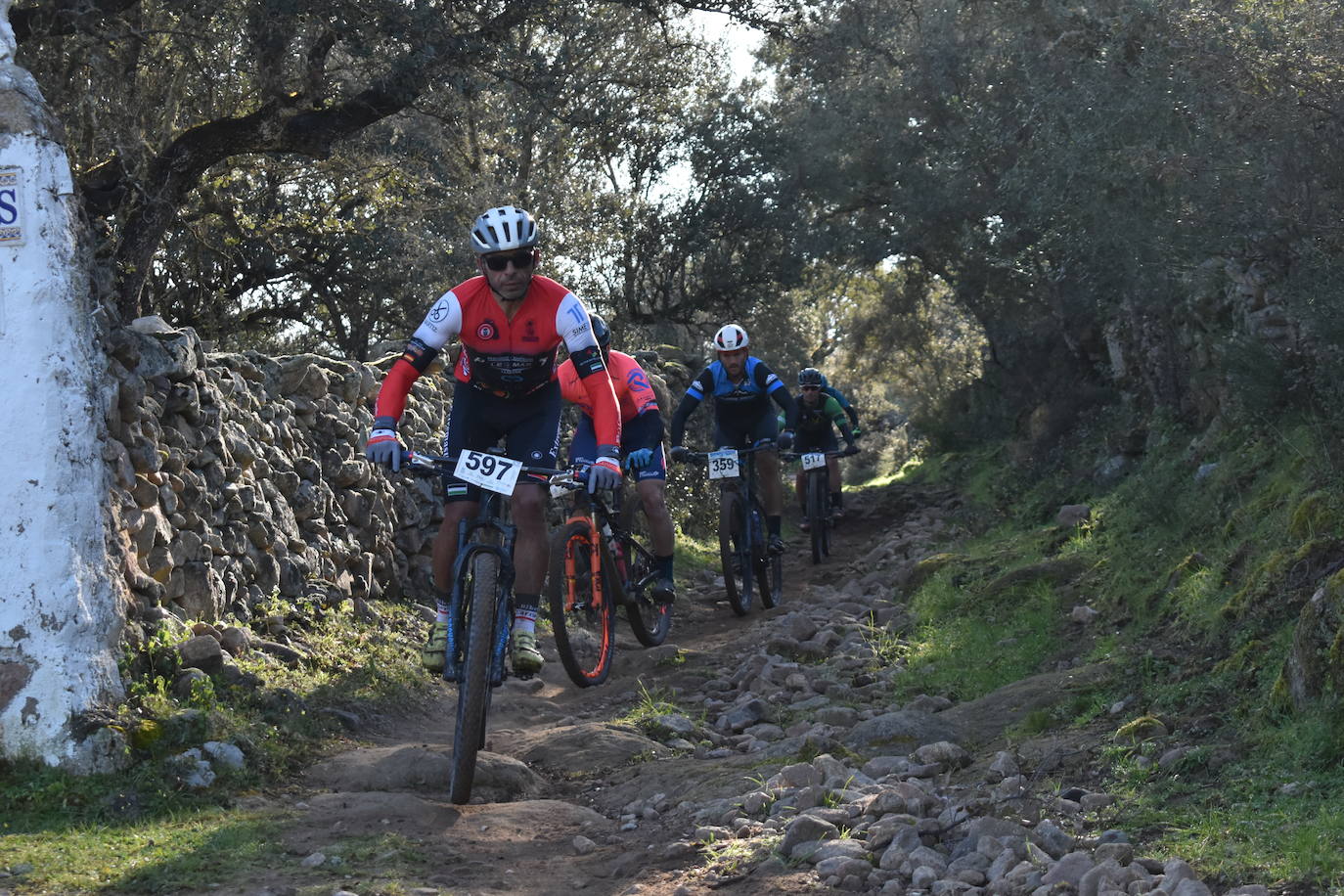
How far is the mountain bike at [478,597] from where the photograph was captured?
5559 millimetres

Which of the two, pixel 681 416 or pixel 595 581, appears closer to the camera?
pixel 595 581

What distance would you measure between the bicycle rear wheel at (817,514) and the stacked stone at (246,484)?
14.0 feet

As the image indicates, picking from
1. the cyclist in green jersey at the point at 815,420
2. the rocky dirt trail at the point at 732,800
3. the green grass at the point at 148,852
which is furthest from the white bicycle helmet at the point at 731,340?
the green grass at the point at 148,852

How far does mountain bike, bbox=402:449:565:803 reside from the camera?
18.2ft

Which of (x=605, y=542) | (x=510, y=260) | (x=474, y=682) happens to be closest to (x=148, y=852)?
(x=474, y=682)

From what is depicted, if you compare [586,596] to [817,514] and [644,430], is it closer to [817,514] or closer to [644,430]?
[644,430]

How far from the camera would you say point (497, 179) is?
1930cm

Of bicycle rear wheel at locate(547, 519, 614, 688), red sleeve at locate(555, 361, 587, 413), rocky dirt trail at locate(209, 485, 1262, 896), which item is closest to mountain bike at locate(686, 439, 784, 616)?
red sleeve at locate(555, 361, 587, 413)

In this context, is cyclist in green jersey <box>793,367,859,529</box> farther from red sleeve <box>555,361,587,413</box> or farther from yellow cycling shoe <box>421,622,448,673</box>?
yellow cycling shoe <box>421,622,448,673</box>

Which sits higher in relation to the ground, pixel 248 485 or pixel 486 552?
pixel 248 485

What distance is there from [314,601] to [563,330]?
10.4 ft

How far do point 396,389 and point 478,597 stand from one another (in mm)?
1110

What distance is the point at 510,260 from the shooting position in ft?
20.4

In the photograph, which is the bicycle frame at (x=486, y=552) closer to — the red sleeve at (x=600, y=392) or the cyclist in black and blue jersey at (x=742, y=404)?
the red sleeve at (x=600, y=392)
